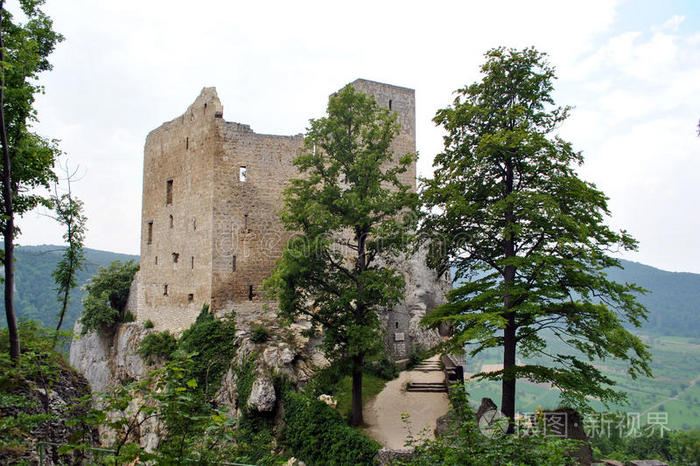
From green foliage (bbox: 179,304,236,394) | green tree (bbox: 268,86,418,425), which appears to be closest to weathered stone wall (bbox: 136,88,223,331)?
green foliage (bbox: 179,304,236,394)

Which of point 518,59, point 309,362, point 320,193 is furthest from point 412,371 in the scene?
point 518,59

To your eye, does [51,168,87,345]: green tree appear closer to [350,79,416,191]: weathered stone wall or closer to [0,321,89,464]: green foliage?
[0,321,89,464]: green foliage

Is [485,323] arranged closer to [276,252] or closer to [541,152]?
[541,152]

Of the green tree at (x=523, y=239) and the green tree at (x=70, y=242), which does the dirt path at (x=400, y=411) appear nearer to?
the green tree at (x=523, y=239)

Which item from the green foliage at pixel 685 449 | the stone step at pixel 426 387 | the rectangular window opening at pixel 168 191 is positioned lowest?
the green foliage at pixel 685 449

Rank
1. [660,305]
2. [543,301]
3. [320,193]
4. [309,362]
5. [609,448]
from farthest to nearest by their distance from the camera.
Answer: [660,305] < [609,448] < [309,362] < [320,193] < [543,301]

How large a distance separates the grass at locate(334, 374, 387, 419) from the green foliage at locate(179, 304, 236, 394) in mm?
4248

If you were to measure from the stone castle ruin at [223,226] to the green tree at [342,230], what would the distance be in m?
3.88

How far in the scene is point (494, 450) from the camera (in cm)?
697

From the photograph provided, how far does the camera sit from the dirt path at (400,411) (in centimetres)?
1402

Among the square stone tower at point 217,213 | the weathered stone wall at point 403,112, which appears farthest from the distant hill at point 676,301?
the square stone tower at point 217,213

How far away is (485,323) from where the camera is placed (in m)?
11.4

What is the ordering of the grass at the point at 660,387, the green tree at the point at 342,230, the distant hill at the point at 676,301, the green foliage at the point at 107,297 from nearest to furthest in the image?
1. the green tree at the point at 342,230
2. the green foliage at the point at 107,297
3. the grass at the point at 660,387
4. the distant hill at the point at 676,301

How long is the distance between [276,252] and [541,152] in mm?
12077
